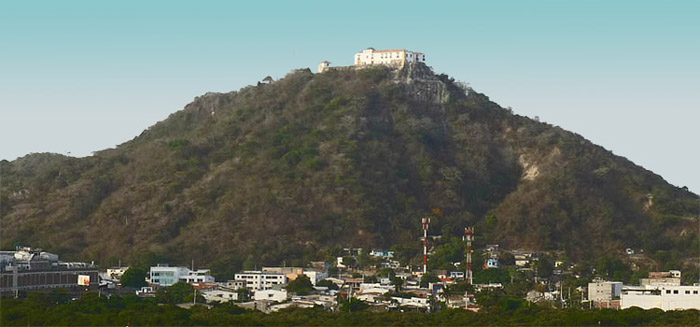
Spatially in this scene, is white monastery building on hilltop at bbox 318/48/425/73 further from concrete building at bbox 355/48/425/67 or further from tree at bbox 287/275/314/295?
tree at bbox 287/275/314/295

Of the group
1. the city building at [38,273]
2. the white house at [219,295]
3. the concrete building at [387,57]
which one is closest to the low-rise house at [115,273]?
the city building at [38,273]

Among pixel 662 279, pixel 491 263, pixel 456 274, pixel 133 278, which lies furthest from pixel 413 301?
pixel 491 263

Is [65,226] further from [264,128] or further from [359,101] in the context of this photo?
[359,101]

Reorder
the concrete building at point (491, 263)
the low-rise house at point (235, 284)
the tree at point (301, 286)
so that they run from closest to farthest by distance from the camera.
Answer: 1. the tree at point (301, 286)
2. the low-rise house at point (235, 284)
3. the concrete building at point (491, 263)

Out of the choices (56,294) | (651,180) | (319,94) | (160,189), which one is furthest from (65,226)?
(651,180)

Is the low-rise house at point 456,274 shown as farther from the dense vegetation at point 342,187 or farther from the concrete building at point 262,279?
the concrete building at point 262,279

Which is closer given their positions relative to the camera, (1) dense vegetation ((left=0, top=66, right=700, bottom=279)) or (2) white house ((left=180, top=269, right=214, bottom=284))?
(2) white house ((left=180, top=269, right=214, bottom=284))

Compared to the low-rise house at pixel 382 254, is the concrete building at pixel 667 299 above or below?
below

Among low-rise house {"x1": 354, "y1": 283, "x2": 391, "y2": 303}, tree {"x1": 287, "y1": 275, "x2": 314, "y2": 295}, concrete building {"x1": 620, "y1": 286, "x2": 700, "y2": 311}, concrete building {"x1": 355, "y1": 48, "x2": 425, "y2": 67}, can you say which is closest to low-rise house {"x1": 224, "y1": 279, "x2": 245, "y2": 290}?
tree {"x1": 287, "y1": 275, "x2": 314, "y2": 295}
